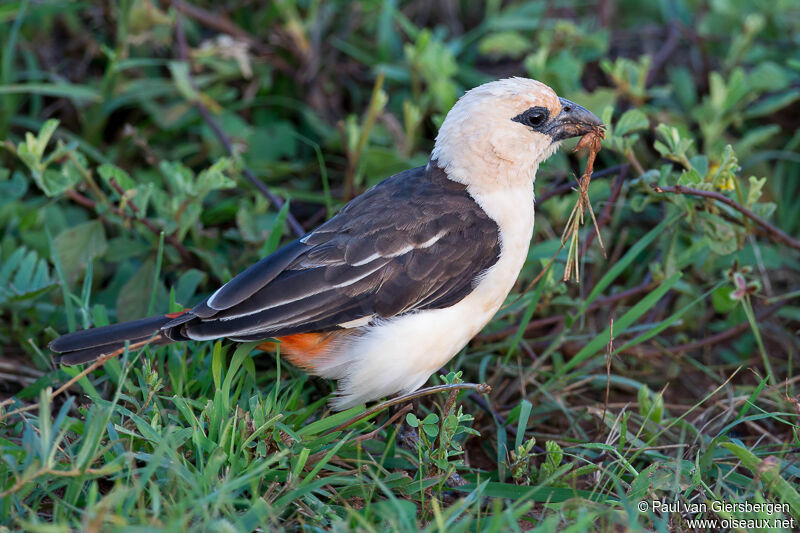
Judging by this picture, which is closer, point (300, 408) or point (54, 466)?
point (54, 466)

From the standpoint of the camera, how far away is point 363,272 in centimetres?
345

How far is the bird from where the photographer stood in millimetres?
3373

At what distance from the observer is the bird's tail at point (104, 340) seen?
3334mm

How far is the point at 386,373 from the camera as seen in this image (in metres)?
3.40

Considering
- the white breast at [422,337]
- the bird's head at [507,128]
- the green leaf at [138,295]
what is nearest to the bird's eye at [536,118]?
the bird's head at [507,128]

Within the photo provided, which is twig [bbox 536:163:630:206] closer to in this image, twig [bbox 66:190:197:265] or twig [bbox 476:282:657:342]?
twig [bbox 476:282:657:342]

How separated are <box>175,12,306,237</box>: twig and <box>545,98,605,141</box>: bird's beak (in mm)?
1366

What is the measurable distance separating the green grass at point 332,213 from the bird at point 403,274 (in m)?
0.20

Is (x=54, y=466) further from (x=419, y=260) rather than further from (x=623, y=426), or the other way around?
(x=623, y=426)

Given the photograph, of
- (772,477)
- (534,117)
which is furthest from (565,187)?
(772,477)

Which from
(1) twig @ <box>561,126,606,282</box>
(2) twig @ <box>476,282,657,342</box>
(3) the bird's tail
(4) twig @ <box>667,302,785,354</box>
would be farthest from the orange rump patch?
(4) twig @ <box>667,302,785,354</box>

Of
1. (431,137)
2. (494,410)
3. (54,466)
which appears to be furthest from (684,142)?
(54,466)

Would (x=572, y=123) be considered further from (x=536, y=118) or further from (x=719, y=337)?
(x=719, y=337)

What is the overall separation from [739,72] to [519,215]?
1951mm
